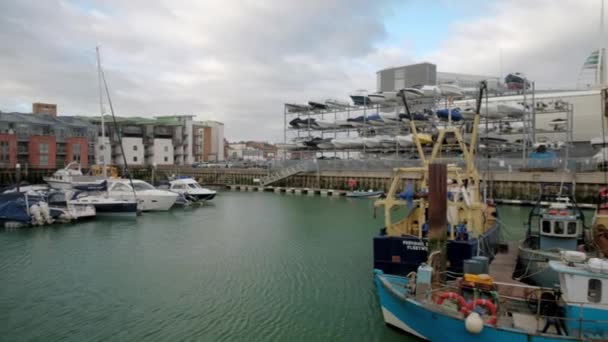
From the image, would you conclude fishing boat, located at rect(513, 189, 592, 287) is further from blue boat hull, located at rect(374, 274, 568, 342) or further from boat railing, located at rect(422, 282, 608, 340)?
blue boat hull, located at rect(374, 274, 568, 342)

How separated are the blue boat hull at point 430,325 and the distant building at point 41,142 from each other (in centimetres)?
7170

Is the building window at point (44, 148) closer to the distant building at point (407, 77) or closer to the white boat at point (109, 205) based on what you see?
the white boat at point (109, 205)

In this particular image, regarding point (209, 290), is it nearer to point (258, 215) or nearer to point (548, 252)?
point (548, 252)

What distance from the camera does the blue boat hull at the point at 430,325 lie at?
975 cm

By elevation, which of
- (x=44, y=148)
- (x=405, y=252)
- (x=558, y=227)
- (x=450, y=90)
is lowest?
(x=405, y=252)

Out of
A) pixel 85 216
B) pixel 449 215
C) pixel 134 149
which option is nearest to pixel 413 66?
pixel 134 149

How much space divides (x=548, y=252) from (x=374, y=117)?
5597cm

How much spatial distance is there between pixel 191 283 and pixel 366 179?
4331cm

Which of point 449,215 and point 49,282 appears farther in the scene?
point 49,282

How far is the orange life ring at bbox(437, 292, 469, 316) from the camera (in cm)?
1062

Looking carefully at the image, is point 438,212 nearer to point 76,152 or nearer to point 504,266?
point 504,266

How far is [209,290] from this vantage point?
17078 mm

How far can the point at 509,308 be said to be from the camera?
11188 mm

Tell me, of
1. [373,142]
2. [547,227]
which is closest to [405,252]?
[547,227]
